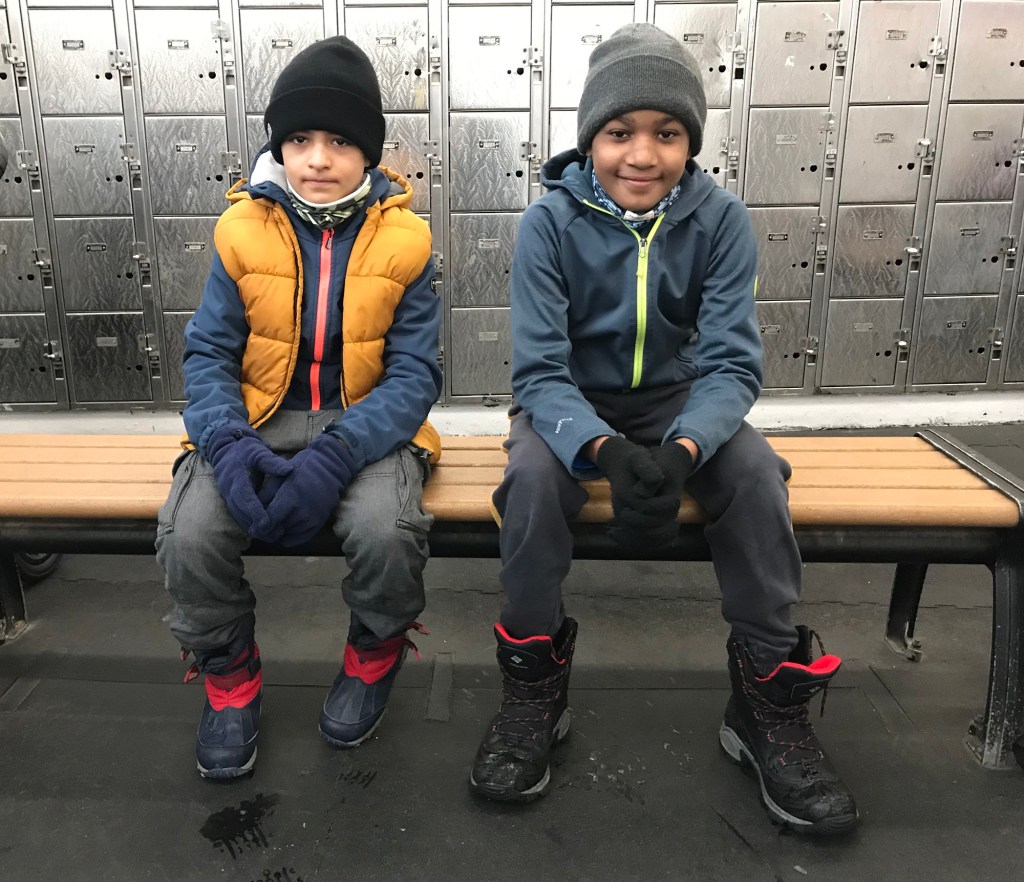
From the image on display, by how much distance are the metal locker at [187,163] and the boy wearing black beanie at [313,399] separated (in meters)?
2.19

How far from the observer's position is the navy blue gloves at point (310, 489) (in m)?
1.38

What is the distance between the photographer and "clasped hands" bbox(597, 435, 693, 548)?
1.29m

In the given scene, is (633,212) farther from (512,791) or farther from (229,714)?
(229,714)

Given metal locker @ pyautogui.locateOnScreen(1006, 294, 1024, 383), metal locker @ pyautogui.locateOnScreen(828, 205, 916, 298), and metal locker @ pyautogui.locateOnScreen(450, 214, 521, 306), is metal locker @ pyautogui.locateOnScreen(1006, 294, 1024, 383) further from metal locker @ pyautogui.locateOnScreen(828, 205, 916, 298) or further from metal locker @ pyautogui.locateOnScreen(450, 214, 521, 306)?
metal locker @ pyautogui.locateOnScreen(450, 214, 521, 306)

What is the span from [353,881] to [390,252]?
108cm

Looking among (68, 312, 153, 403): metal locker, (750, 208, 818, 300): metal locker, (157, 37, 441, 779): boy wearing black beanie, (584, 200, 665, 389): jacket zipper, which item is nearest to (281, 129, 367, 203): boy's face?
(157, 37, 441, 779): boy wearing black beanie

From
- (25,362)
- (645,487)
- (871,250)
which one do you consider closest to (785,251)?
(871,250)

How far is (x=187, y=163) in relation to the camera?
11.8 ft

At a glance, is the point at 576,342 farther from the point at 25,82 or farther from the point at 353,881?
the point at 25,82

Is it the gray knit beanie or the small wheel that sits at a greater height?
the gray knit beanie

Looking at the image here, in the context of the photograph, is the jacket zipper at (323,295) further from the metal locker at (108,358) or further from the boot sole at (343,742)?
the metal locker at (108,358)

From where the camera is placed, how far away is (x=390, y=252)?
158 centimetres

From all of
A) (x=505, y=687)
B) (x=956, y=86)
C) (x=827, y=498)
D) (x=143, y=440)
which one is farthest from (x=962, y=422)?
(x=143, y=440)

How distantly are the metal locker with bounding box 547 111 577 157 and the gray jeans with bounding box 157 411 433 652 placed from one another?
2.56 metres
